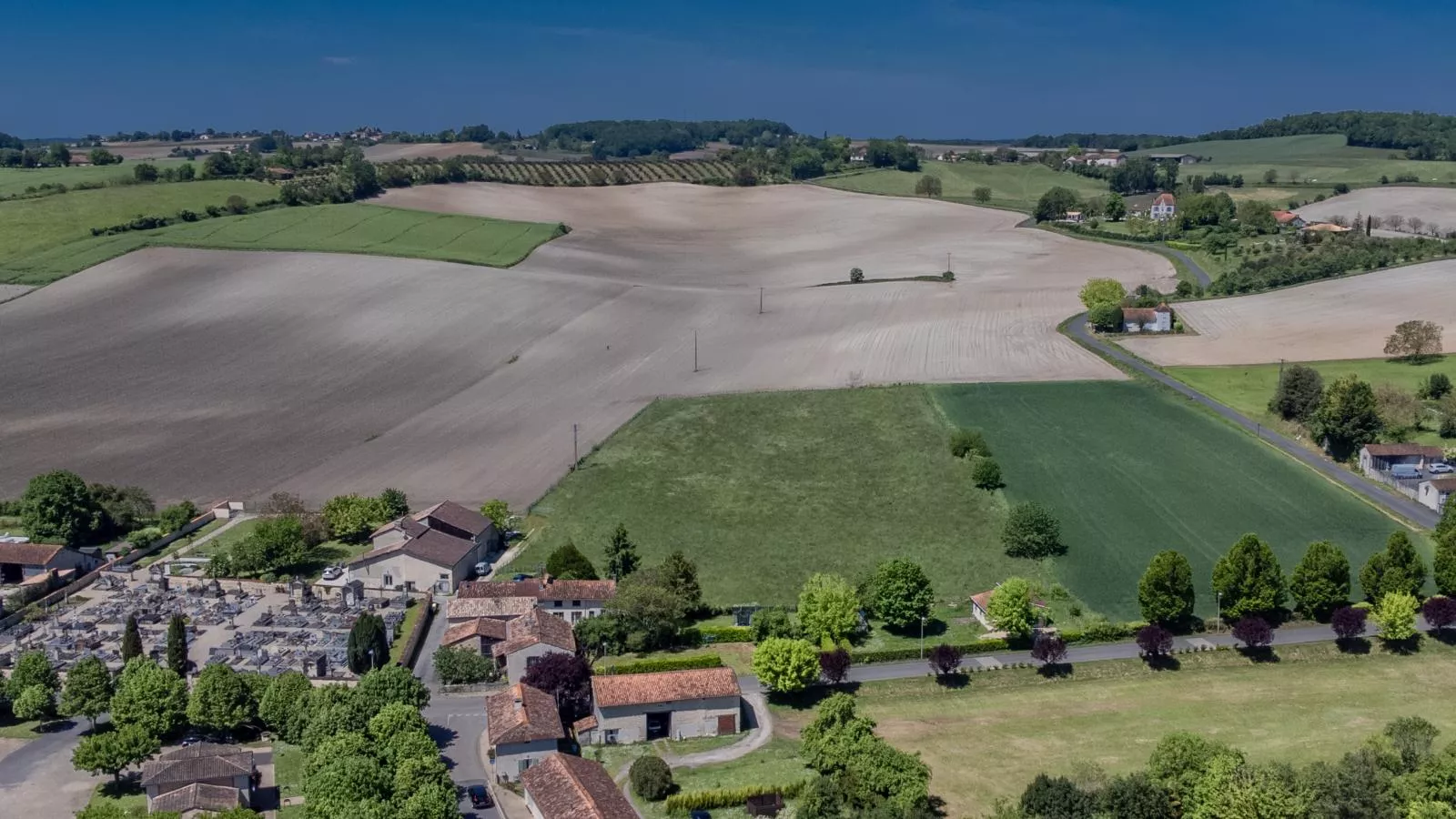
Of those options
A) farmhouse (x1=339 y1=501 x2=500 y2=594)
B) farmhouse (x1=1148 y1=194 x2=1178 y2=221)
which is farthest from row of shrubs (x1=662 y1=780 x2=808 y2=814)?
farmhouse (x1=1148 y1=194 x2=1178 y2=221)

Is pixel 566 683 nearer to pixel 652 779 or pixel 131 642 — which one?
pixel 652 779

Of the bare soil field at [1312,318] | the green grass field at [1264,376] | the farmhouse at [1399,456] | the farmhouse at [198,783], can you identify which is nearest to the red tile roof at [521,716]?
the farmhouse at [198,783]

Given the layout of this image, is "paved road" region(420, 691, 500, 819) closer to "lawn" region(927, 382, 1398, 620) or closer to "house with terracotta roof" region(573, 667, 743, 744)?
"house with terracotta roof" region(573, 667, 743, 744)

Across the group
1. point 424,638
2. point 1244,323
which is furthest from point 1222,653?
point 1244,323

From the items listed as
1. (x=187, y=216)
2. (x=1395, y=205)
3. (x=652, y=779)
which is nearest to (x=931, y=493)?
(x=652, y=779)

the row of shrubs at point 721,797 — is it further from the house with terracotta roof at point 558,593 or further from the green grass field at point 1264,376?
the green grass field at point 1264,376
